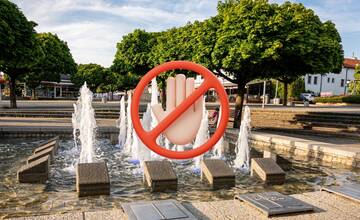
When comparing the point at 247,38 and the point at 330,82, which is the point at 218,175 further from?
the point at 330,82

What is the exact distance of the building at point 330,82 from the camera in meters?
63.7

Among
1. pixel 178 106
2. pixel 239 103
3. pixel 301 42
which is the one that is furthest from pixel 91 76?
pixel 178 106

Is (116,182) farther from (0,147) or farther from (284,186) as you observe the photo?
(0,147)

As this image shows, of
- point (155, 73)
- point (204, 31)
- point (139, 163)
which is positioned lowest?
point (139, 163)

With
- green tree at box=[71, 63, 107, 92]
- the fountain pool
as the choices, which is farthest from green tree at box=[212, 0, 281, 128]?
green tree at box=[71, 63, 107, 92]

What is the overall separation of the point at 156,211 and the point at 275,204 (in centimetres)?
204

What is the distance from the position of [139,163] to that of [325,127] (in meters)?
12.7

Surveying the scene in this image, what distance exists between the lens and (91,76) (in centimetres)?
6875

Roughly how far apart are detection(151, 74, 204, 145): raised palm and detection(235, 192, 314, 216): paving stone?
102 inches

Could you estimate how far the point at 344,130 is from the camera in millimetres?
18359

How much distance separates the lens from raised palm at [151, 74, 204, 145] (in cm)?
366

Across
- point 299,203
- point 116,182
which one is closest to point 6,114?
point 116,182

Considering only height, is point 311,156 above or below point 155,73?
below

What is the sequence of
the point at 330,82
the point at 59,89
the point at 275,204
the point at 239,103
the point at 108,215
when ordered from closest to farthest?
the point at 108,215 < the point at 275,204 < the point at 239,103 < the point at 330,82 < the point at 59,89
